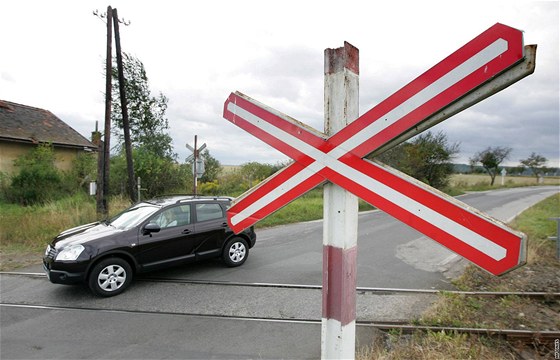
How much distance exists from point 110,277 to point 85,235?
3.01 feet

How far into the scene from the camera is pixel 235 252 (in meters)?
6.82

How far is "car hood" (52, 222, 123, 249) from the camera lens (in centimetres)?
525

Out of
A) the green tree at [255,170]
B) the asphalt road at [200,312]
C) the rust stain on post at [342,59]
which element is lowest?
the asphalt road at [200,312]

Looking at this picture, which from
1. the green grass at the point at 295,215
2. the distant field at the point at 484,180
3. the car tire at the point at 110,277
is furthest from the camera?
the distant field at the point at 484,180

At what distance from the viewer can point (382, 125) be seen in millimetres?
1076

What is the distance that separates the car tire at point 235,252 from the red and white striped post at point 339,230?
5.65 metres

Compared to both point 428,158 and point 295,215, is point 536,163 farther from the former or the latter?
point 295,215

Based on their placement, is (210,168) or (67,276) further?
(210,168)

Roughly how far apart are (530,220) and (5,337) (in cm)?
1498

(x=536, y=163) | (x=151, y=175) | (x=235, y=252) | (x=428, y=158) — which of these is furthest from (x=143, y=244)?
(x=536, y=163)

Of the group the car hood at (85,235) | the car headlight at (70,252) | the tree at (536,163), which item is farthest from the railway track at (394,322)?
the tree at (536,163)

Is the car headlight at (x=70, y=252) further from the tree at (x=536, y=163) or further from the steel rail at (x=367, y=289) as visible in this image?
the tree at (x=536, y=163)

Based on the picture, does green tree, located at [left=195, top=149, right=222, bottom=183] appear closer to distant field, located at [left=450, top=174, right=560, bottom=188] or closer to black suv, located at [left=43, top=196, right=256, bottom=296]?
black suv, located at [left=43, top=196, right=256, bottom=296]

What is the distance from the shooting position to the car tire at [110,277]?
5.08 m
